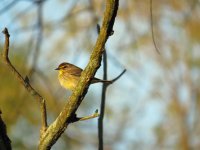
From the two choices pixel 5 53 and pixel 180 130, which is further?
pixel 180 130

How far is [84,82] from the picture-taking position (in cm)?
276

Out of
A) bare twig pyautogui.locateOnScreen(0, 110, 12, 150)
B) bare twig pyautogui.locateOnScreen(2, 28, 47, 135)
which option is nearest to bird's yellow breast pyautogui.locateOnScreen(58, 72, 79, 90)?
bare twig pyautogui.locateOnScreen(2, 28, 47, 135)

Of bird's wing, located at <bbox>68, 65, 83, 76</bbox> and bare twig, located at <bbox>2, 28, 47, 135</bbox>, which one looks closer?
bare twig, located at <bbox>2, 28, 47, 135</bbox>

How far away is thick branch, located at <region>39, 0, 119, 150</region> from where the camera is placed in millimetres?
2580

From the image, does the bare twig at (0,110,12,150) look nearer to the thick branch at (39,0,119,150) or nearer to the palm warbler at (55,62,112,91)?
the thick branch at (39,0,119,150)

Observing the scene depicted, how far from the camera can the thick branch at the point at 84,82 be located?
2.58 meters

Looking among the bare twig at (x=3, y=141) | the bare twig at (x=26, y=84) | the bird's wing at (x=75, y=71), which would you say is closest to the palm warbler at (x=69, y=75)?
the bird's wing at (x=75, y=71)

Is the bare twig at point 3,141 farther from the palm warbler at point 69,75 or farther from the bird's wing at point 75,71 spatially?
the bird's wing at point 75,71

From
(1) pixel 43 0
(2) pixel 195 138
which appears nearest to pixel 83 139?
(2) pixel 195 138

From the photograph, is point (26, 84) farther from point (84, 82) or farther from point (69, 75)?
point (69, 75)

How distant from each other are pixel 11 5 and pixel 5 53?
4.32 ft

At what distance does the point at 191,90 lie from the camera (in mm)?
18688

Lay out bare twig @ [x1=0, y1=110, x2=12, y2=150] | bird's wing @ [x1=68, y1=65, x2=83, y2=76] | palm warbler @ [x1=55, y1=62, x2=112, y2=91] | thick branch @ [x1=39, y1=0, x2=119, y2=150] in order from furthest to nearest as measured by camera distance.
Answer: bird's wing @ [x1=68, y1=65, x2=83, y2=76] → palm warbler @ [x1=55, y1=62, x2=112, y2=91] → bare twig @ [x1=0, y1=110, x2=12, y2=150] → thick branch @ [x1=39, y1=0, x2=119, y2=150]

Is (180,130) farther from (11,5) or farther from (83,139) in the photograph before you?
(11,5)
